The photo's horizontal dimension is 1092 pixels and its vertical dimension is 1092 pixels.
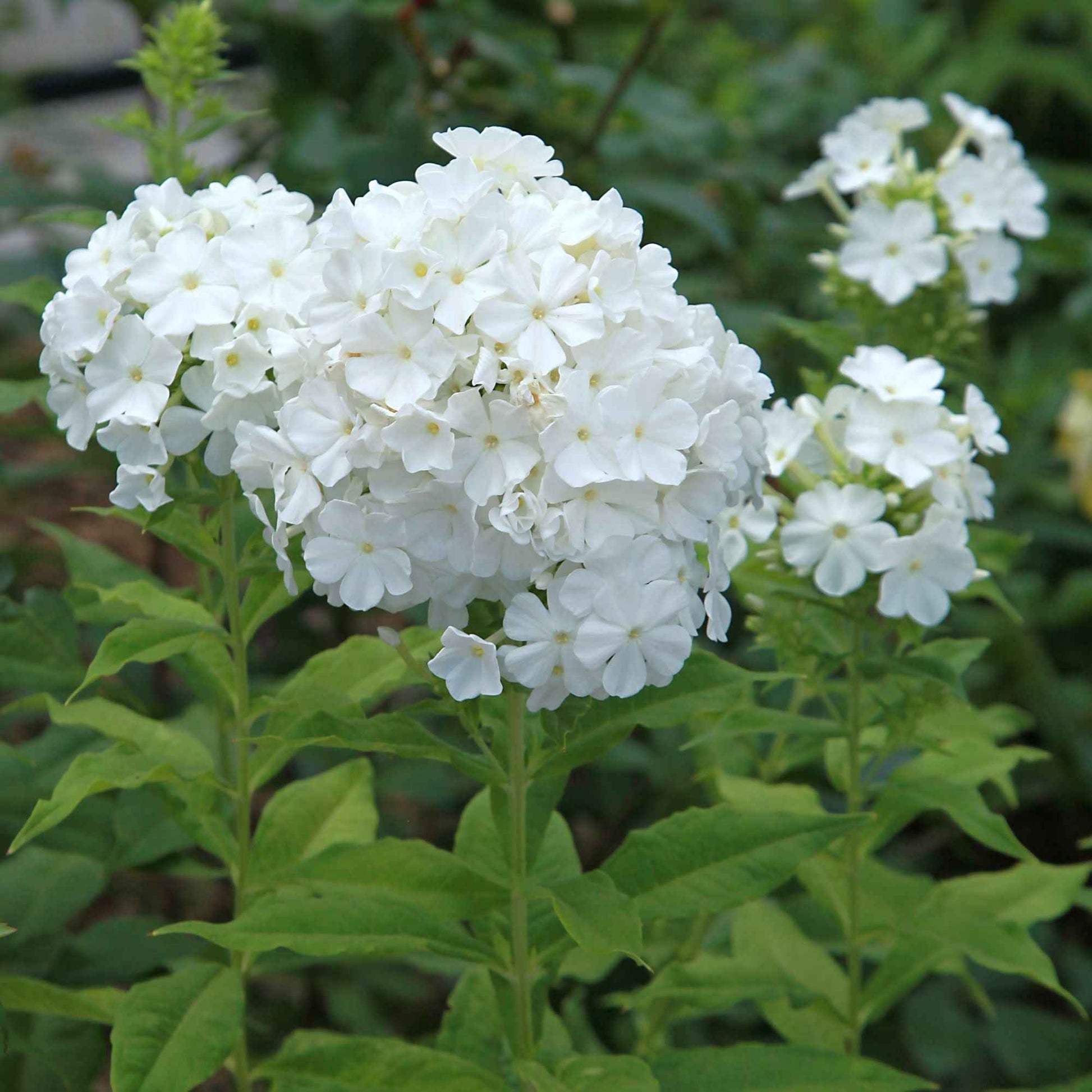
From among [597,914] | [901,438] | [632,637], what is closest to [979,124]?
[901,438]

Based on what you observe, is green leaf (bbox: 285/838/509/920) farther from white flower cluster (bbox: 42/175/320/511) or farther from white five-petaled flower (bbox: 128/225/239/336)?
white five-petaled flower (bbox: 128/225/239/336)

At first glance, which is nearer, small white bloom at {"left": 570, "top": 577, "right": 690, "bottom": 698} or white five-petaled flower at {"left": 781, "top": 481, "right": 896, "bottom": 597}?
small white bloom at {"left": 570, "top": 577, "right": 690, "bottom": 698}

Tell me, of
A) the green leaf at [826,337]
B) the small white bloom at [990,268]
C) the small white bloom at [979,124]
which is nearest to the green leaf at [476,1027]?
the green leaf at [826,337]

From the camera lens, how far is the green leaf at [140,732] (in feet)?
5.26

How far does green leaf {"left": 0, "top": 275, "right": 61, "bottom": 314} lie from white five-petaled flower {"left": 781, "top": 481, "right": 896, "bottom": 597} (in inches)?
39.8

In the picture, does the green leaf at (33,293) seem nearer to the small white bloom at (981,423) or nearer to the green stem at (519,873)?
the green stem at (519,873)

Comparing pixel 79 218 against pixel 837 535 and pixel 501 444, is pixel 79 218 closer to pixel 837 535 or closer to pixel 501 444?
pixel 501 444

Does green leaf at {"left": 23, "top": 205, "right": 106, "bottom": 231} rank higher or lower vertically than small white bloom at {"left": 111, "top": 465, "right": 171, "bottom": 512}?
higher

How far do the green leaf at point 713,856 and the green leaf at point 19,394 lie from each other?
936 millimetres

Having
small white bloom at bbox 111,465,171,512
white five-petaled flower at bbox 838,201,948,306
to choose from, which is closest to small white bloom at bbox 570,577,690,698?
small white bloom at bbox 111,465,171,512

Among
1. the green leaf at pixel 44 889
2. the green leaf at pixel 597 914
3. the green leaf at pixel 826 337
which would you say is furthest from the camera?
the green leaf at pixel 826 337

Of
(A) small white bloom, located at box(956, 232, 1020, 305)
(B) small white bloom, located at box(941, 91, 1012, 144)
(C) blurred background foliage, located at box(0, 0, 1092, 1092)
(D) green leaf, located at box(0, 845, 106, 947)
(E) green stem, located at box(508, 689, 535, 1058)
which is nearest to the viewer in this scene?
(E) green stem, located at box(508, 689, 535, 1058)

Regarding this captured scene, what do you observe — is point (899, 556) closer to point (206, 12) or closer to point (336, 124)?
point (206, 12)

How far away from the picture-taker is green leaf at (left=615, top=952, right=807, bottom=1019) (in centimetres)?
161
